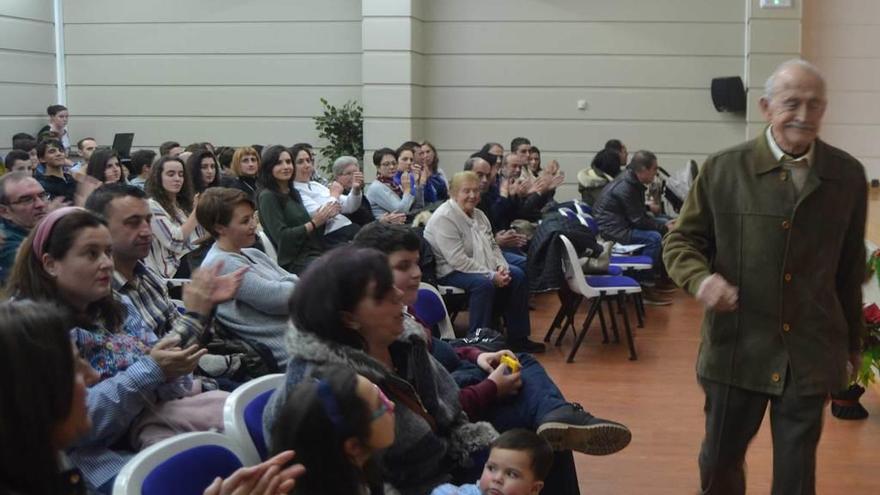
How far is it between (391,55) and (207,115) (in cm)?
285

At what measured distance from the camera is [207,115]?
13.0 meters

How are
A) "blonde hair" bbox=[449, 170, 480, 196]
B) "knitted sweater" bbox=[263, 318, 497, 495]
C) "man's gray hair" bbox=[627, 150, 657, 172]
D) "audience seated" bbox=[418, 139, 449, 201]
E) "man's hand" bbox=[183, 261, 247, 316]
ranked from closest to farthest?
"knitted sweater" bbox=[263, 318, 497, 495] < "man's hand" bbox=[183, 261, 247, 316] < "blonde hair" bbox=[449, 170, 480, 196] < "man's gray hair" bbox=[627, 150, 657, 172] < "audience seated" bbox=[418, 139, 449, 201]

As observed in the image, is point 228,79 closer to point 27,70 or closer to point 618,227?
point 27,70

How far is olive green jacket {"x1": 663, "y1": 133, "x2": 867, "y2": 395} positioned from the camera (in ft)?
8.62

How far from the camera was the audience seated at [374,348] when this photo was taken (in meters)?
2.32

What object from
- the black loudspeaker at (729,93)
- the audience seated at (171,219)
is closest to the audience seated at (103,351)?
the audience seated at (171,219)

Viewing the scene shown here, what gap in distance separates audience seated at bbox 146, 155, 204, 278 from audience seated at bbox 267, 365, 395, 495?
3.64m

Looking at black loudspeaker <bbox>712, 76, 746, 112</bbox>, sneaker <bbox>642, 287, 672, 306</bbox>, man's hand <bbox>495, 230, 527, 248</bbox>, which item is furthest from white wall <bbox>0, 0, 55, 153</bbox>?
black loudspeaker <bbox>712, 76, 746, 112</bbox>

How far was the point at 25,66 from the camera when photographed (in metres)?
12.8

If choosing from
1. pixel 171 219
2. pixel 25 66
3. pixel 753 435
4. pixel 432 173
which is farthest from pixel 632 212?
pixel 25 66

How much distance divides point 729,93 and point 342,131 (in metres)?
4.73

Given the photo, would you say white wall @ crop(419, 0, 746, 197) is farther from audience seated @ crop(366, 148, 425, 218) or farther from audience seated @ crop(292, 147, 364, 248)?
audience seated @ crop(292, 147, 364, 248)

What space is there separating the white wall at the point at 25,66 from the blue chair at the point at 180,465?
36.6 ft

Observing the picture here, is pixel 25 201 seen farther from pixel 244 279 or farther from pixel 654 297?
pixel 654 297
